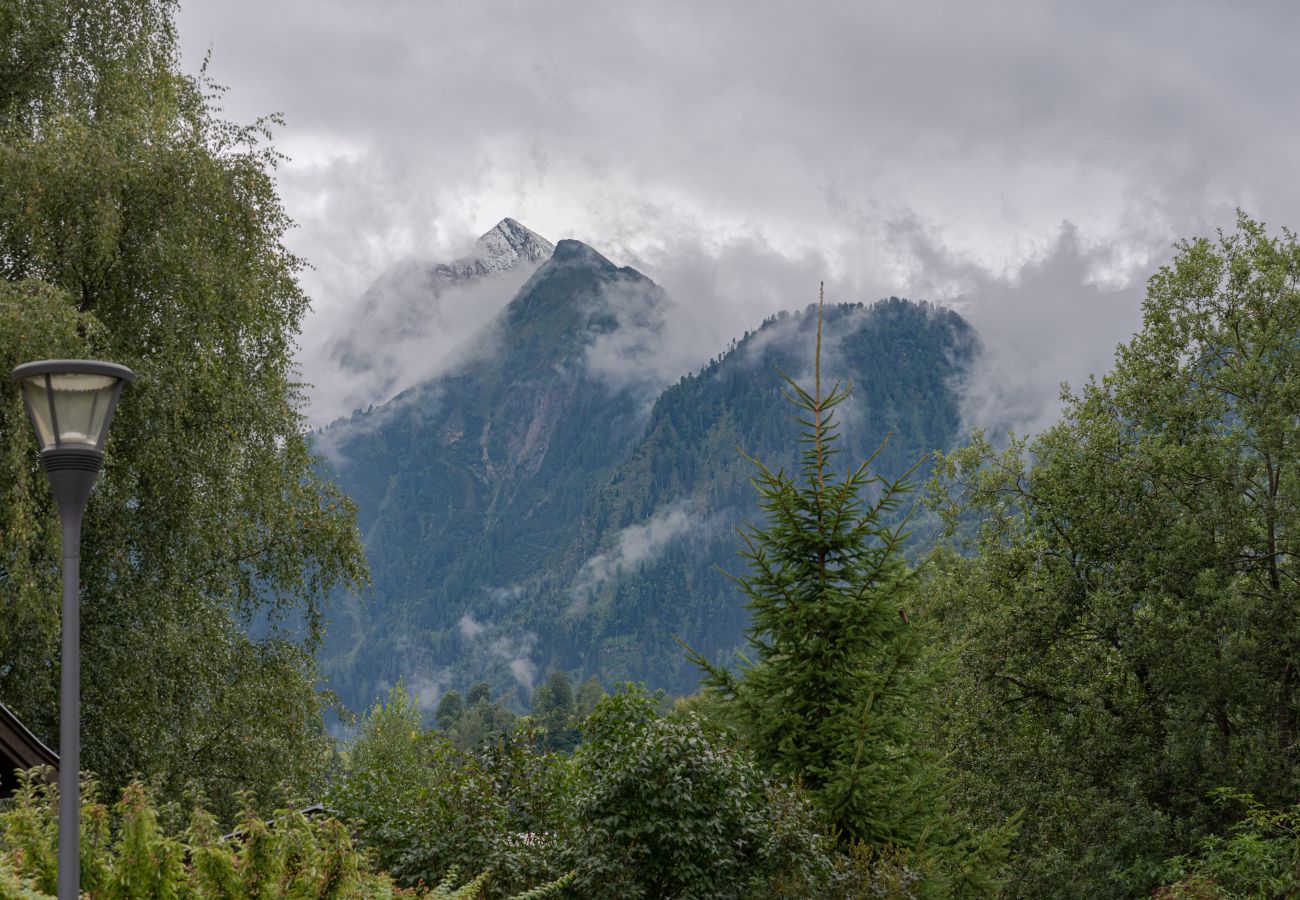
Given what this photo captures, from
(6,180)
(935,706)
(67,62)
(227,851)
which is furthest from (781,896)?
(67,62)

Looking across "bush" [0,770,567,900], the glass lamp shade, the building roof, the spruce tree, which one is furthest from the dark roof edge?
the spruce tree

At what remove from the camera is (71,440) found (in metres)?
6.66

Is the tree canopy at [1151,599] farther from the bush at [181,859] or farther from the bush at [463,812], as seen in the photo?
the bush at [181,859]

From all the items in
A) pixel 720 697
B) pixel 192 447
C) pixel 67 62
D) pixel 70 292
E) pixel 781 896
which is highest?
pixel 67 62

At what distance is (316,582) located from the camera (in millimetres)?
18000

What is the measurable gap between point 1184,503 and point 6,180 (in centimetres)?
1866

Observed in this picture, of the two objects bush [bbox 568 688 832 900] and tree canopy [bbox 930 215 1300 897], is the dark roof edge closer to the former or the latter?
bush [bbox 568 688 832 900]

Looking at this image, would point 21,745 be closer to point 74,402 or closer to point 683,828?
point 74,402

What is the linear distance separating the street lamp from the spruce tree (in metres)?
8.25

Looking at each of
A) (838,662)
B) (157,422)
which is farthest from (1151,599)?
(157,422)

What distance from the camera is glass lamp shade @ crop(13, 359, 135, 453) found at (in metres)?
6.59

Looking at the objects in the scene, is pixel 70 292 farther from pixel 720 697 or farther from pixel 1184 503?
pixel 1184 503

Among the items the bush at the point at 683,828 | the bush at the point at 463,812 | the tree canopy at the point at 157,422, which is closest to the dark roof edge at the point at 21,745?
the tree canopy at the point at 157,422

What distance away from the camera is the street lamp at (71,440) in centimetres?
649
